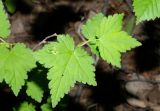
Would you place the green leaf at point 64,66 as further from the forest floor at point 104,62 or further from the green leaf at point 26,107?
the forest floor at point 104,62

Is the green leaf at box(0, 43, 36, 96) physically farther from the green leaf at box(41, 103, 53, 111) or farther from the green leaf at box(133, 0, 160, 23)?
the green leaf at box(41, 103, 53, 111)

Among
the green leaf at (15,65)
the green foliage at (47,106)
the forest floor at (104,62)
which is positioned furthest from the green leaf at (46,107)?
the green leaf at (15,65)

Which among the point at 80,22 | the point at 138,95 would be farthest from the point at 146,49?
the point at 80,22

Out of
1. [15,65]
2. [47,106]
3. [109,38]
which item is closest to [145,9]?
[109,38]

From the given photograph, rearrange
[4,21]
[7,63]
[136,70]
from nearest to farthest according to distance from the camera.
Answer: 1. [7,63]
2. [4,21]
3. [136,70]

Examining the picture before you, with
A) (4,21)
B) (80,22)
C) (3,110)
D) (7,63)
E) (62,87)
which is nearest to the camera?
(62,87)

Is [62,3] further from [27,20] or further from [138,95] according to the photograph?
[138,95]

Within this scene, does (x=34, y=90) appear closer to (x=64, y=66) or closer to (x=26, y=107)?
(x=26, y=107)
